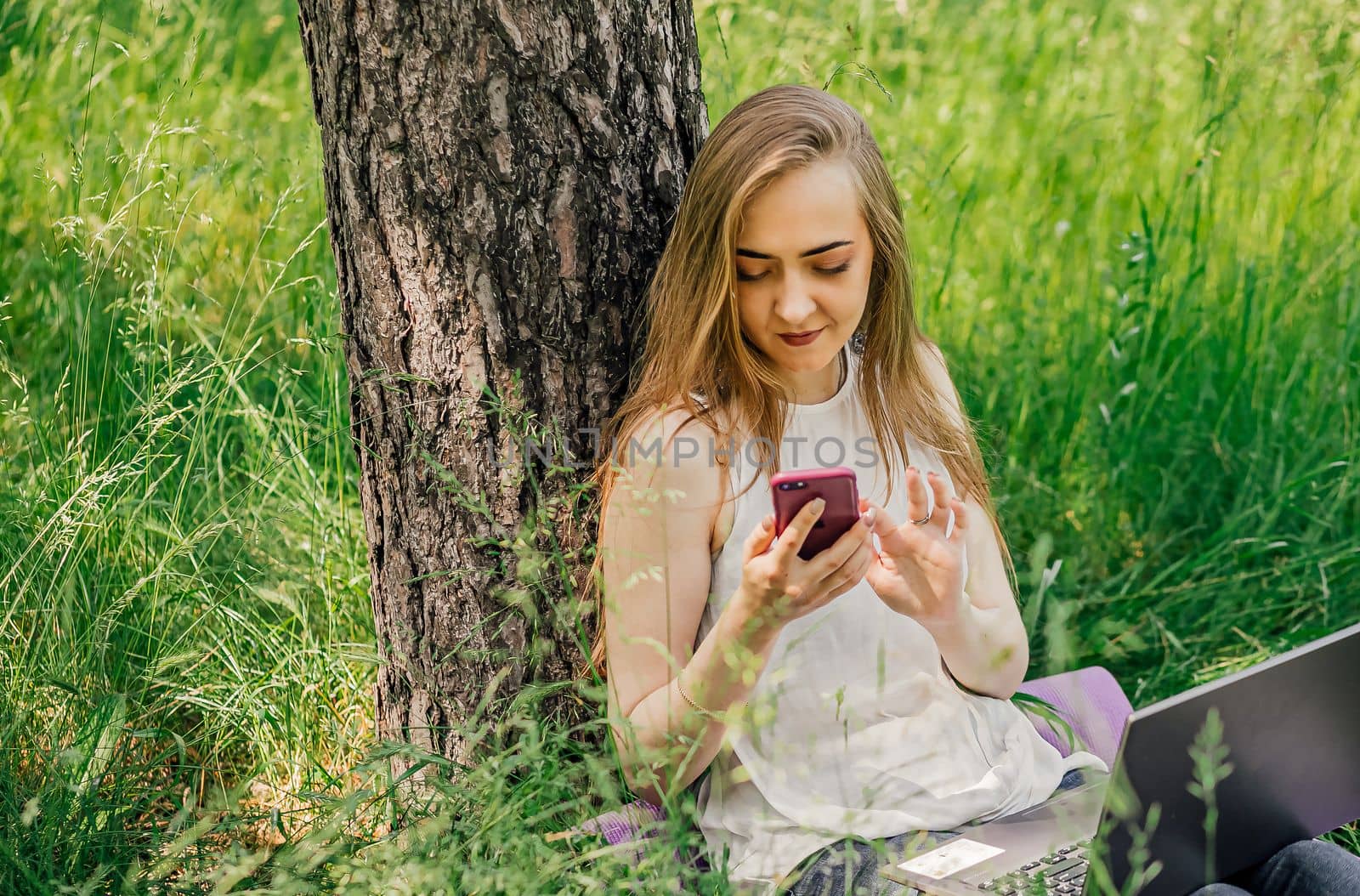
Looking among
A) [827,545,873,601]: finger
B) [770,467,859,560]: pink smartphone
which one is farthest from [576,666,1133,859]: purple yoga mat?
[770,467,859,560]: pink smartphone

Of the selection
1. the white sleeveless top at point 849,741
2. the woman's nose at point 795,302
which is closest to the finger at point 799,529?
the white sleeveless top at point 849,741

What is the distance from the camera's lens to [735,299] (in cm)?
180

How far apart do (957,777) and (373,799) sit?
2.77ft

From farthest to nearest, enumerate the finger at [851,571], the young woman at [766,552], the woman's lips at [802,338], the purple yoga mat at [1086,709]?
1. the purple yoga mat at [1086,709]
2. the woman's lips at [802,338]
3. the young woman at [766,552]
4. the finger at [851,571]

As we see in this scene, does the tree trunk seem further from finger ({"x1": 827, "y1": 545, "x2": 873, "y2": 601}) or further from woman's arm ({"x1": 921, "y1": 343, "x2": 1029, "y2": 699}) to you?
woman's arm ({"x1": 921, "y1": 343, "x2": 1029, "y2": 699})

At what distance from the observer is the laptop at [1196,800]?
1.33 meters

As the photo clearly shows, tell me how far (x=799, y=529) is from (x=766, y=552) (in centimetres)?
11

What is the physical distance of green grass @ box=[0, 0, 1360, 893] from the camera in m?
1.84

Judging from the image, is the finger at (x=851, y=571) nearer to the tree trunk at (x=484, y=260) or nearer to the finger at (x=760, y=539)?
the finger at (x=760, y=539)

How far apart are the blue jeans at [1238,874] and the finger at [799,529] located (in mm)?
395

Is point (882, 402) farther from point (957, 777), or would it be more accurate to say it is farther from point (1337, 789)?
point (1337, 789)

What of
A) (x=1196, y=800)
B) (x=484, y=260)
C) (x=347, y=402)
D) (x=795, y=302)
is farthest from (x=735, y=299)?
(x=347, y=402)

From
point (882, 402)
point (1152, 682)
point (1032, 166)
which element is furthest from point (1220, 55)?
point (882, 402)

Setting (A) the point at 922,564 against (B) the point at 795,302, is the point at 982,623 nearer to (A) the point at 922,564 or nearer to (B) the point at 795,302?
(A) the point at 922,564
